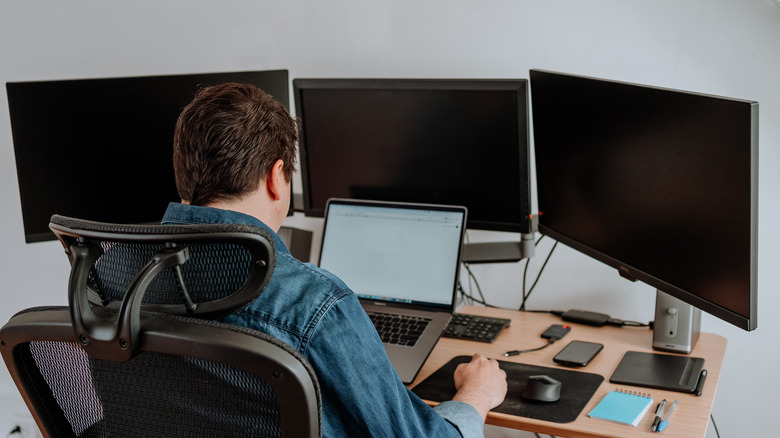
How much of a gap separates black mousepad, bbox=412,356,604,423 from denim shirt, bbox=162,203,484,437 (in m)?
0.37

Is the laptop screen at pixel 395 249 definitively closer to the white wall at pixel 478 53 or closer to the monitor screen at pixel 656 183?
the monitor screen at pixel 656 183

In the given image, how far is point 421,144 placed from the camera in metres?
1.85

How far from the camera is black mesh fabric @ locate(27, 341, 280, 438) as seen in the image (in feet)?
2.79

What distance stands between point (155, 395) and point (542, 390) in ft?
2.40

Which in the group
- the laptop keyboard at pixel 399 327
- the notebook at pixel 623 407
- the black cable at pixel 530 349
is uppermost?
the laptop keyboard at pixel 399 327

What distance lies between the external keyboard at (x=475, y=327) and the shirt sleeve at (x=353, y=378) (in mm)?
665

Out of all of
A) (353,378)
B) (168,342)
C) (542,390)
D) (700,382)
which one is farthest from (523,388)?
(168,342)

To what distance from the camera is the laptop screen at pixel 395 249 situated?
5.67 ft

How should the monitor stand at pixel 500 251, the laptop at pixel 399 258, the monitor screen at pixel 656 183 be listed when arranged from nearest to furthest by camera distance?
1. the monitor screen at pixel 656 183
2. the laptop at pixel 399 258
3. the monitor stand at pixel 500 251

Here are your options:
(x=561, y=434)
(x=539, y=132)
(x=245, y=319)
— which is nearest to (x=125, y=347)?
(x=245, y=319)

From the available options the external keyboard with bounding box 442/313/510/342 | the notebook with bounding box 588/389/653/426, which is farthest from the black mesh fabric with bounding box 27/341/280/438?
the external keyboard with bounding box 442/313/510/342

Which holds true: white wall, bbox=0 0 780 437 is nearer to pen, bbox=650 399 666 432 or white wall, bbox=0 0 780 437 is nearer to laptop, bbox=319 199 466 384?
laptop, bbox=319 199 466 384

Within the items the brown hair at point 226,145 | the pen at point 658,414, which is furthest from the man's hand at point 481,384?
the brown hair at point 226,145

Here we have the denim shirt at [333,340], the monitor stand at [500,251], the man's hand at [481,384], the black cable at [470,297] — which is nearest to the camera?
the denim shirt at [333,340]
